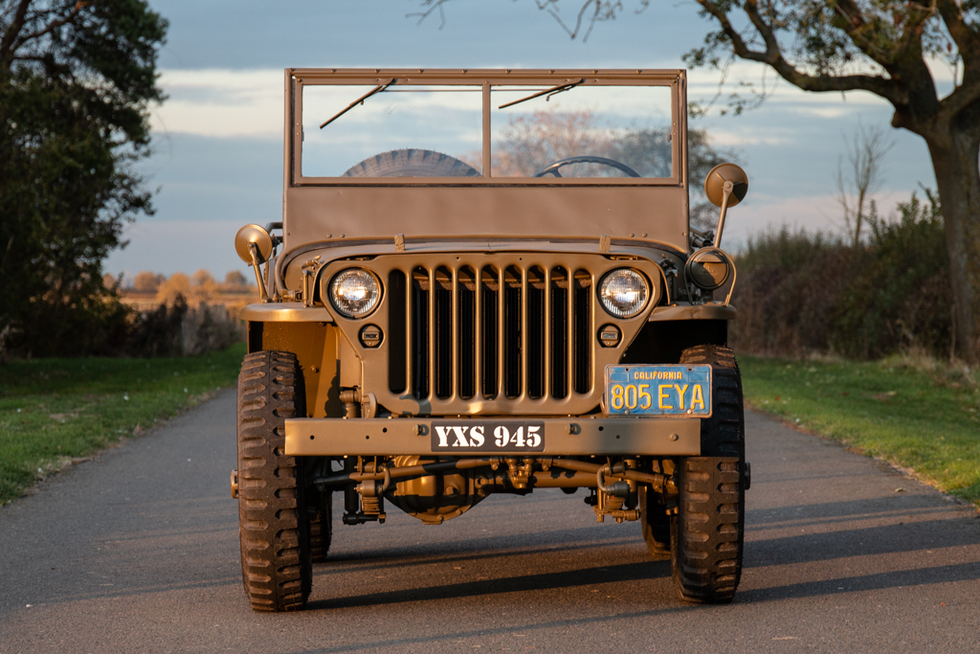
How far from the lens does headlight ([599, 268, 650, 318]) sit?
16.2ft

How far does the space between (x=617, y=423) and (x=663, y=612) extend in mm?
966

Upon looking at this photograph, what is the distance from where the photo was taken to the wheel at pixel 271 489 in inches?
191

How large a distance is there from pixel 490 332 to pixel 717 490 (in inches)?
47.2

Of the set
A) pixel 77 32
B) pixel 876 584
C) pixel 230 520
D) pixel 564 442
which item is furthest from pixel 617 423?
pixel 77 32

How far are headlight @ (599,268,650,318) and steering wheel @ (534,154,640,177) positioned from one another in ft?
5.19

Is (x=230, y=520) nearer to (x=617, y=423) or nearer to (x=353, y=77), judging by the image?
(x=353, y=77)

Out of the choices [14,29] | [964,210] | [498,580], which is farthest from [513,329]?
[14,29]

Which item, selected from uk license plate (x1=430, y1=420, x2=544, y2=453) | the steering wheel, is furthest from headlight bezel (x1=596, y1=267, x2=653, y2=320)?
the steering wheel

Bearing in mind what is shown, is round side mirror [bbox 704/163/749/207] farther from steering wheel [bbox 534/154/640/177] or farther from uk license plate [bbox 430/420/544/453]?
uk license plate [bbox 430/420/544/453]

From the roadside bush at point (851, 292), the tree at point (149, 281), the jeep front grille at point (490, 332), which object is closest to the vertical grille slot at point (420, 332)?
the jeep front grille at point (490, 332)

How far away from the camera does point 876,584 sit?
18.1 ft

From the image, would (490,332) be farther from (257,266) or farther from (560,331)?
(257,266)

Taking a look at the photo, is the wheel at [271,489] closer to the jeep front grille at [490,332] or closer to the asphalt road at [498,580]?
the asphalt road at [498,580]

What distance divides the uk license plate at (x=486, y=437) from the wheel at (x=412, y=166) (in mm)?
2088
